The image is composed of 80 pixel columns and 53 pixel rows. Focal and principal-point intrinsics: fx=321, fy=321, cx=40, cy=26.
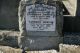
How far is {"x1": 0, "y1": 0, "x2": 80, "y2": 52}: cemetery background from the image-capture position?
6629 mm

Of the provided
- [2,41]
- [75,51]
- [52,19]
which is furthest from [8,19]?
[75,51]

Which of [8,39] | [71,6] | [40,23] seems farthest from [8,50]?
[71,6]

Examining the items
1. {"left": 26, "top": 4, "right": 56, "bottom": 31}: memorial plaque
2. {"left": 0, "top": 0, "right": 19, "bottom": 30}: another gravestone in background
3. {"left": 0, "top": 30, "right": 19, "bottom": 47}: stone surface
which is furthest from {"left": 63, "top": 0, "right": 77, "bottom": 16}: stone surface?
{"left": 0, "top": 30, "right": 19, "bottom": 47}: stone surface

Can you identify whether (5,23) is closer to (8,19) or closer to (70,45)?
(8,19)

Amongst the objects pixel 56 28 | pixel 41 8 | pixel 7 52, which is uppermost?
pixel 41 8

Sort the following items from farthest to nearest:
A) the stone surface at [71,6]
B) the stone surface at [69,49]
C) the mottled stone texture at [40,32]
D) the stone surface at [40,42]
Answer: the stone surface at [71,6] < the stone surface at [40,42] < the mottled stone texture at [40,32] < the stone surface at [69,49]

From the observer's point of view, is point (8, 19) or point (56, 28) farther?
point (8, 19)

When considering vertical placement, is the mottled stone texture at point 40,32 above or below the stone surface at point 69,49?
above

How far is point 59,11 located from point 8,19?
1.31m

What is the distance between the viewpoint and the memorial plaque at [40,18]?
6449mm

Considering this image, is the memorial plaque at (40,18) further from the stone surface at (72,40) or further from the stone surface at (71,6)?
the stone surface at (71,6)

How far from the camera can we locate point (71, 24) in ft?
22.6

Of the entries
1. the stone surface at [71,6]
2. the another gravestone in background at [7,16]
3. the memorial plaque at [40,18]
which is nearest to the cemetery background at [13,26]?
the another gravestone in background at [7,16]

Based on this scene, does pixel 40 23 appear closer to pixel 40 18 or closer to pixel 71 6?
pixel 40 18
